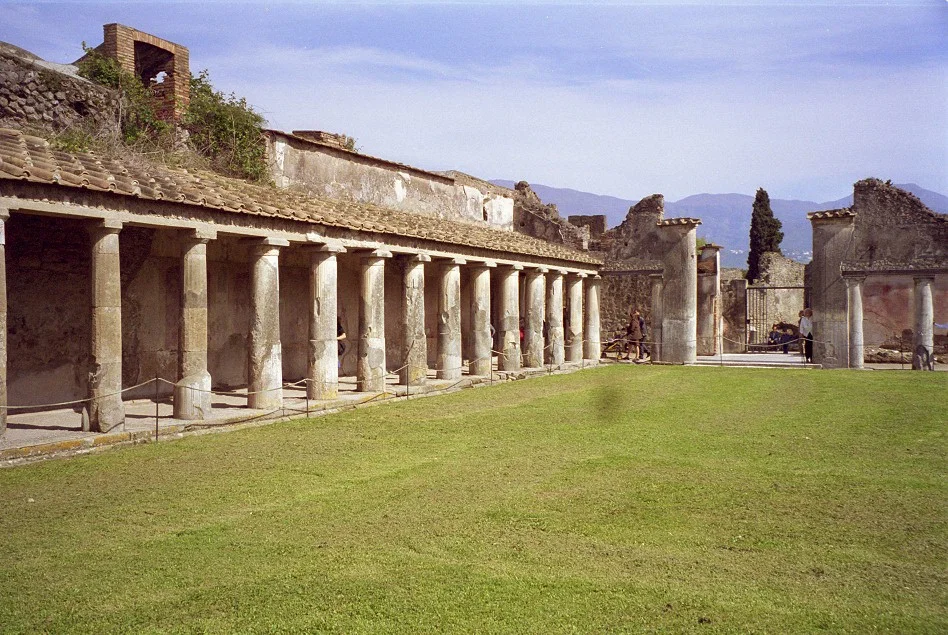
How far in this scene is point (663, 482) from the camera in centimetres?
808

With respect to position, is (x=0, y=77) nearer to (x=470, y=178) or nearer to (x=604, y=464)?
(x=604, y=464)

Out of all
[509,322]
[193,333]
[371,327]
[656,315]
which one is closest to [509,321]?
[509,322]

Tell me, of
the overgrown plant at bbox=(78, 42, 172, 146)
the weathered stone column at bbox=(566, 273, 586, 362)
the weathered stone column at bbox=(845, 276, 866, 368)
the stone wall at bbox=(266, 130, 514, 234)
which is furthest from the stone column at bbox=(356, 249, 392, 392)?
the weathered stone column at bbox=(845, 276, 866, 368)

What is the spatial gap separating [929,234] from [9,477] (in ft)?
75.3

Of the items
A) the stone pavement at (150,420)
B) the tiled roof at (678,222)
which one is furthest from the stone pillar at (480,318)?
the tiled roof at (678,222)

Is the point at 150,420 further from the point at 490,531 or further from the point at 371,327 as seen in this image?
the point at 490,531

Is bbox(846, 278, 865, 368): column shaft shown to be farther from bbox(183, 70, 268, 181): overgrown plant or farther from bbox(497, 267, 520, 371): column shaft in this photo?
bbox(183, 70, 268, 181): overgrown plant

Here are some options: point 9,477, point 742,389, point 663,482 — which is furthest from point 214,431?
point 742,389

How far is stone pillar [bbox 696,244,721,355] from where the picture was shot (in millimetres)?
28219

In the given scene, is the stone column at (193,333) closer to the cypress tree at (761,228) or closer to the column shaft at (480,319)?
the column shaft at (480,319)

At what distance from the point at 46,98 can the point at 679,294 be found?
669 inches

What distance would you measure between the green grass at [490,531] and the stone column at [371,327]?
11.8 ft

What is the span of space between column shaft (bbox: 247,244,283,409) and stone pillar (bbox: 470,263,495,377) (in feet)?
21.9

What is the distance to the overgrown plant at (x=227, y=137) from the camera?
16781 millimetres
